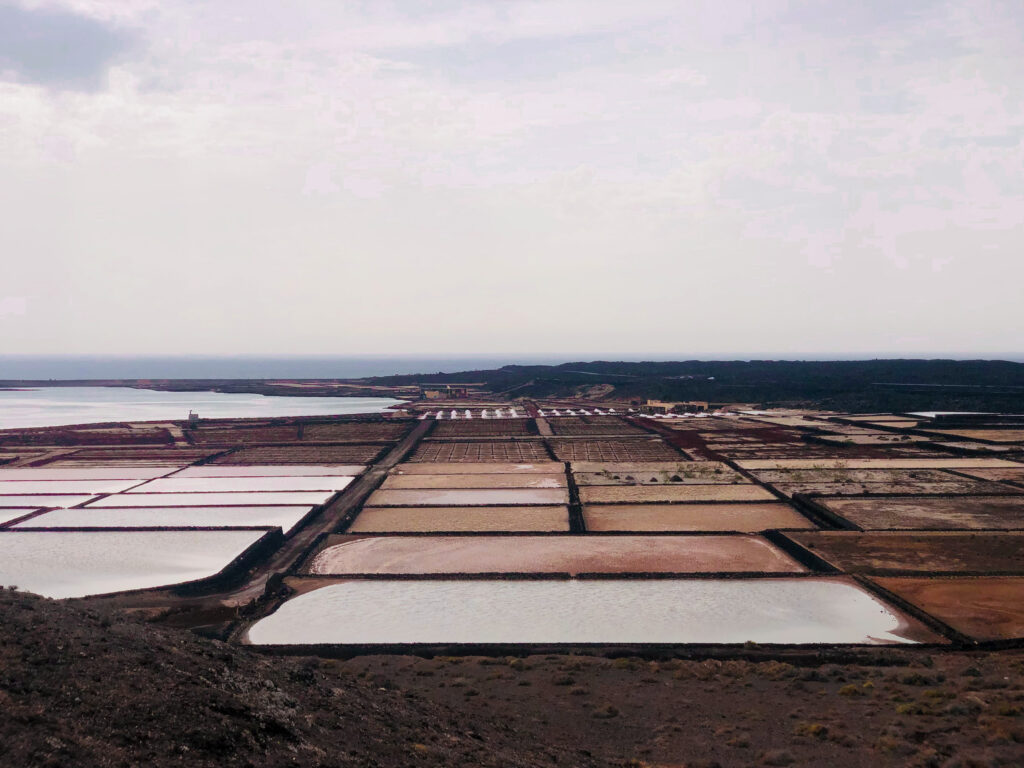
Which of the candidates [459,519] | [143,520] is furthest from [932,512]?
[143,520]

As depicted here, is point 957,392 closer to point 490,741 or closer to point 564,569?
point 564,569

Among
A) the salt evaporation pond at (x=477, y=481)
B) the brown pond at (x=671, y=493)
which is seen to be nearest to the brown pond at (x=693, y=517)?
the brown pond at (x=671, y=493)

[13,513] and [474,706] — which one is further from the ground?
[13,513]

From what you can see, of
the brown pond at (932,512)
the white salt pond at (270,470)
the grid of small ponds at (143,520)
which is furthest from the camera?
the white salt pond at (270,470)

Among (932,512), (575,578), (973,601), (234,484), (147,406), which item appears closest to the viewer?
(973,601)

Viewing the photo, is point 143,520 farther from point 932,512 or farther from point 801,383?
point 801,383

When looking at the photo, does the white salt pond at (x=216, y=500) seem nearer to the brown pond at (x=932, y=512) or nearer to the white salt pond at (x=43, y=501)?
the white salt pond at (x=43, y=501)

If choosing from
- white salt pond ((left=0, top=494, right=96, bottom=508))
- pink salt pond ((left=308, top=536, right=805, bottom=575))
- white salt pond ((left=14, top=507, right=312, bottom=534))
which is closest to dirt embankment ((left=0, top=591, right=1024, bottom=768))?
pink salt pond ((left=308, top=536, right=805, bottom=575))
